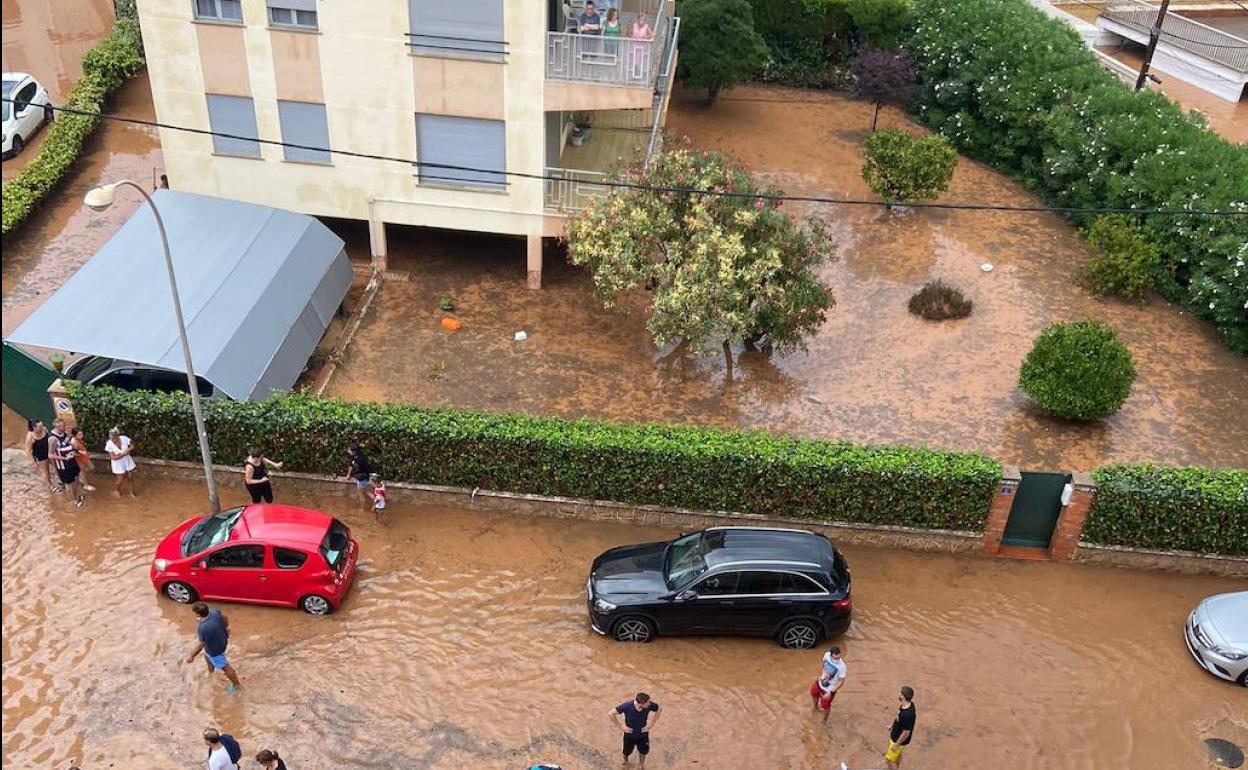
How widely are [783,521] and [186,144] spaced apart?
49.6 ft

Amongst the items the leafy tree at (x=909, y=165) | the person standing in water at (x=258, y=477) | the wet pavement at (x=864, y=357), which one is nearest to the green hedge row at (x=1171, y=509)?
the wet pavement at (x=864, y=357)

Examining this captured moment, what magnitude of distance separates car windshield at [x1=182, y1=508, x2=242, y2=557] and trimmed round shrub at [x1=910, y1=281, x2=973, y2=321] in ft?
48.3

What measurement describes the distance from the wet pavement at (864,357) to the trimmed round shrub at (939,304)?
0.95ft

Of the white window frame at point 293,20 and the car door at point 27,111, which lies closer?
the white window frame at point 293,20

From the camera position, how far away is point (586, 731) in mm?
13445

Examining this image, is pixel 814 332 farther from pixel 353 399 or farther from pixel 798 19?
pixel 798 19

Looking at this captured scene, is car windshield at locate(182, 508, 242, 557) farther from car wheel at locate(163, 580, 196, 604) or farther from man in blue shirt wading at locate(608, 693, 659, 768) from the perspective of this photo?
man in blue shirt wading at locate(608, 693, 659, 768)

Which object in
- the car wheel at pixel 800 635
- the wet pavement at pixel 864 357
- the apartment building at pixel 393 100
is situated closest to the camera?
the car wheel at pixel 800 635

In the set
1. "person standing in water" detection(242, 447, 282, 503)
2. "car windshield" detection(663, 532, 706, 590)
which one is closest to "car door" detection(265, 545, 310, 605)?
"person standing in water" detection(242, 447, 282, 503)

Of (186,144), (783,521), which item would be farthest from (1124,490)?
(186,144)

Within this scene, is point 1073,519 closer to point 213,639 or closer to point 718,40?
point 213,639

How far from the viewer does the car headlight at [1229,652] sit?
14.0 metres

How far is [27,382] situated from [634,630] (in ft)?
36.7

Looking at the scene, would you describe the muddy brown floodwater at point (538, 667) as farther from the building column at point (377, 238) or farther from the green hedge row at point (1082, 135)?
the green hedge row at point (1082, 135)
